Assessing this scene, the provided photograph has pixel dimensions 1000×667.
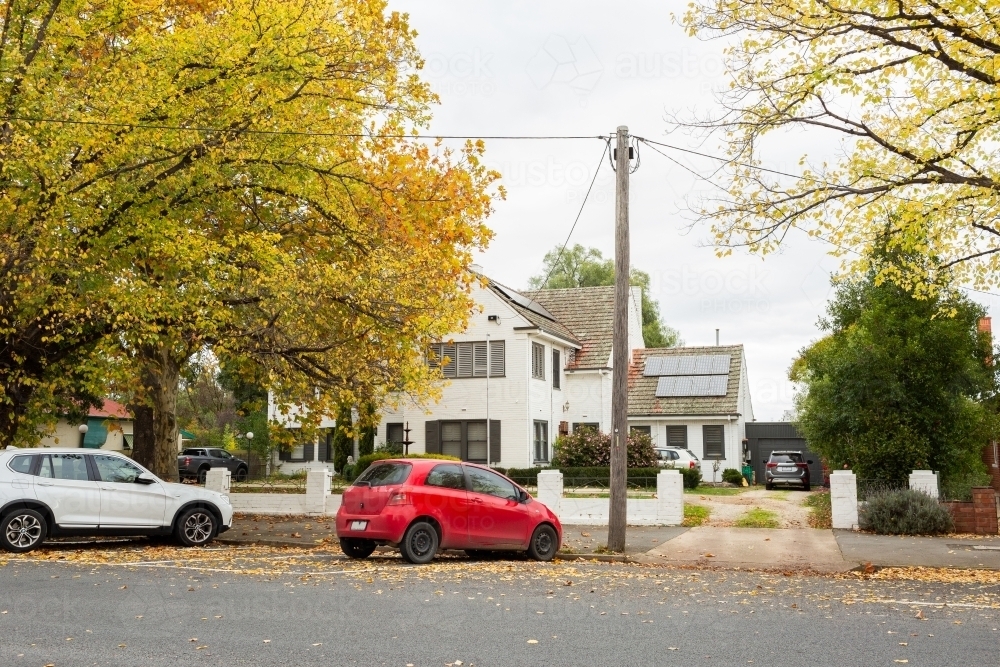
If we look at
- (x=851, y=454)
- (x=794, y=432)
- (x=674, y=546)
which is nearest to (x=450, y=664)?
(x=674, y=546)

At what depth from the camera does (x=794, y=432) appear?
138ft

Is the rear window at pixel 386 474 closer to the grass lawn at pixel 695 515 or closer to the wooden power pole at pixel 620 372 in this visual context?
the wooden power pole at pixel 620 372

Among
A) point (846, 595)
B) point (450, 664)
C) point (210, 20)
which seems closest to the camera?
point (450, 664)

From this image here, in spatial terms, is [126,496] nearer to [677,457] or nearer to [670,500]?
[670,500]

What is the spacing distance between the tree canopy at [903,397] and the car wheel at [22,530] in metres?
17.3

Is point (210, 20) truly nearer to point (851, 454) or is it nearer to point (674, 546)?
point (674, 546)

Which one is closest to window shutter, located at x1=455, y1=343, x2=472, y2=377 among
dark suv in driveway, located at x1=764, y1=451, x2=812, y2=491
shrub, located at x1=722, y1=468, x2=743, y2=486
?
shrub, located at x1=722, y1=468, x2=743, y2=486

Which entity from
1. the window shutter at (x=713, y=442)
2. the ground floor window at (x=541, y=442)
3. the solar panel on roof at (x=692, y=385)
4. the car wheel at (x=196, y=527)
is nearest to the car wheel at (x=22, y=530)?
the car wheel at (x=196, y=527)

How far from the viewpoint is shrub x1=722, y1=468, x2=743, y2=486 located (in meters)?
38.8

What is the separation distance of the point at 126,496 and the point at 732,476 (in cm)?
2771

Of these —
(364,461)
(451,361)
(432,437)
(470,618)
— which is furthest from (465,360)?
(470,618)

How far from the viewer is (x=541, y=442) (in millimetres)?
37125

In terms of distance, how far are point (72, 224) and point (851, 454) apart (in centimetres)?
1764

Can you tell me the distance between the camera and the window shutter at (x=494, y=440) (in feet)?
117
